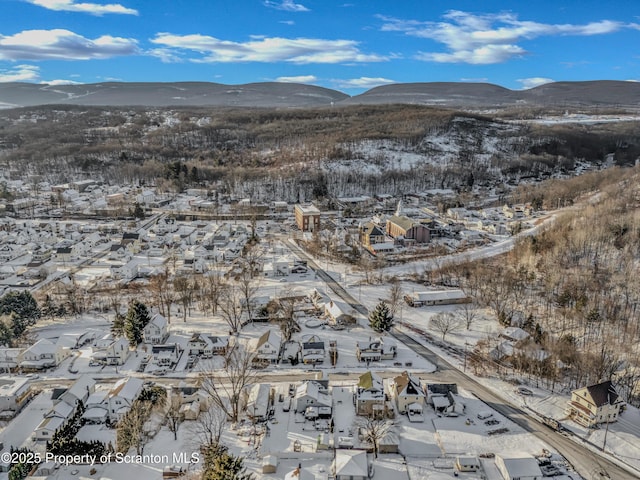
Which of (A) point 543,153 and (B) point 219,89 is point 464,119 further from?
(B) point 219,89

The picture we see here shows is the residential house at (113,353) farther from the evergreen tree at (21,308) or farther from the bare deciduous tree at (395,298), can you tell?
the bare deciduous tree at (395,298)

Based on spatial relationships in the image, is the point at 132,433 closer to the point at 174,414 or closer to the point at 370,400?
the point at 174,414

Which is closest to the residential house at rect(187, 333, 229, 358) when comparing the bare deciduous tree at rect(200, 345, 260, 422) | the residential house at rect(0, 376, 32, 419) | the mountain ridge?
the bare deciduous tree at rect(200, 345, 260, 422)

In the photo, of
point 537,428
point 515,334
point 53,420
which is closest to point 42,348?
point 53,420

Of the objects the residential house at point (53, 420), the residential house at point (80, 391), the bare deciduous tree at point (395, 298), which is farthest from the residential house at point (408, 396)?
the residential house at point (53, 420)

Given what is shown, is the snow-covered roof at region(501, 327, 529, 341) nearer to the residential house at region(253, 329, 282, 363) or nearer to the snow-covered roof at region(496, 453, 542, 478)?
the snow-covered roof at region(496, 453, 542, 478)

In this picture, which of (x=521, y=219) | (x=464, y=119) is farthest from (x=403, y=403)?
(x=464, y=119)
